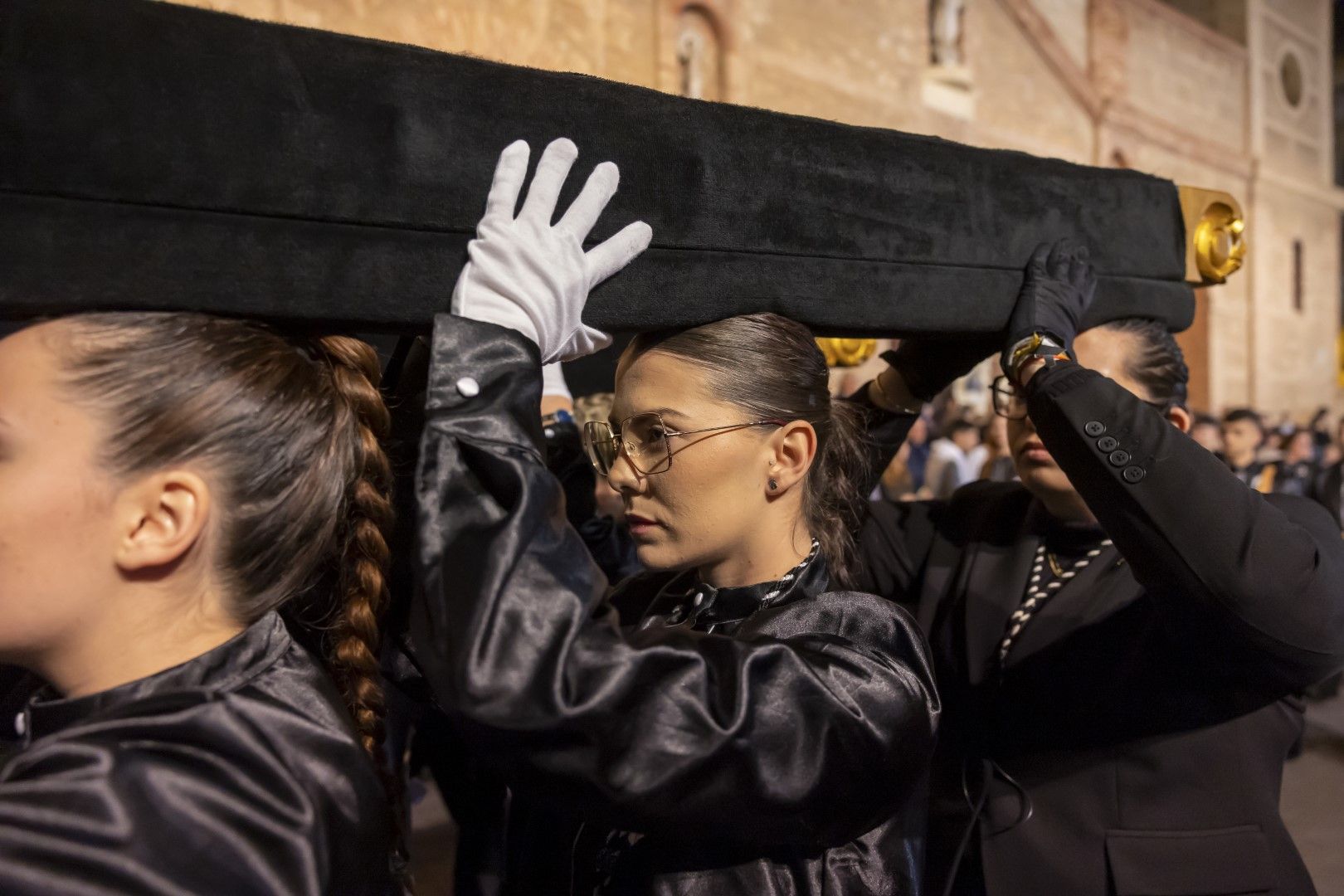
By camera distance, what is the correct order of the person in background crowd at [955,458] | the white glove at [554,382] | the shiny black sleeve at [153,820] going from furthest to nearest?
the person in background crowd at [955,458], the white glove at [554,382], the shiny black sleeve at [153,820]

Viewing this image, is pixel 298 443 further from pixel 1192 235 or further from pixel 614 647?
pixel 1192 235

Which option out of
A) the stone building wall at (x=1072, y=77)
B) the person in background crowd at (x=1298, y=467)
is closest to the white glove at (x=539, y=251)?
the person in background crowd at (x=1298, y=467)

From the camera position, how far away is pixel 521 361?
3.73 feet

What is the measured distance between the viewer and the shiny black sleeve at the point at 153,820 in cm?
88

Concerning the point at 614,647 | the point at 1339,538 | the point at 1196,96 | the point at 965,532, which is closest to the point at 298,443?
the point at 614,647

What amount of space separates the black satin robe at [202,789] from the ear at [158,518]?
4.9 inches

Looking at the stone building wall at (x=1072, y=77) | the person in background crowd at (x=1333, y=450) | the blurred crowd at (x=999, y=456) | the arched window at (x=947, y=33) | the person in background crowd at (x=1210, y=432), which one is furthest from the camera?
the arched window at (x=947, y=33)

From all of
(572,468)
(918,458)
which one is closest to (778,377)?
(572,468)

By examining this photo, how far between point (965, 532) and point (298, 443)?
4.95ft

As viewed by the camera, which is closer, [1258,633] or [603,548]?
[1258,633]

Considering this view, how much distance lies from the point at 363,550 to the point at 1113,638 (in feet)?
4.26

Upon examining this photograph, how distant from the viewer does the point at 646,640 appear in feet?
3.76

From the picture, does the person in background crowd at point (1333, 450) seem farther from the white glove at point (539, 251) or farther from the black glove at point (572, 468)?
the white glove at point (539, 251)

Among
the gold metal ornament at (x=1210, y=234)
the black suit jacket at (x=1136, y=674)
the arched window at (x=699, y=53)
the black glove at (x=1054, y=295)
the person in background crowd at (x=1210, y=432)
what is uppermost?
the arched window at (x=699, y=53)
